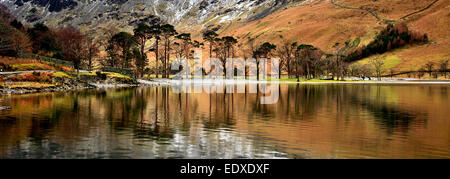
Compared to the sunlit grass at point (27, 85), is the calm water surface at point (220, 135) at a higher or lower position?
lower

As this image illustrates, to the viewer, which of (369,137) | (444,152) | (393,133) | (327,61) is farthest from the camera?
(327,61)

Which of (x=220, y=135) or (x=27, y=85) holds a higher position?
(x=27, y=85)

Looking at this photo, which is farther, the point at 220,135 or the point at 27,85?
the point at 27,85

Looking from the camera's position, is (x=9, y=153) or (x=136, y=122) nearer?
(x=9, y=153)

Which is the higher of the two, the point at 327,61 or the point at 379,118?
the point at 327,61

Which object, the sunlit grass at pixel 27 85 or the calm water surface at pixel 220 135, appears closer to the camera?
the calm water surface at pixel 220 135

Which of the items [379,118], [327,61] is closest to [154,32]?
[327,61]

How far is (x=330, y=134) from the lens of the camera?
1694 cm

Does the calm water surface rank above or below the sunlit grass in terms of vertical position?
below

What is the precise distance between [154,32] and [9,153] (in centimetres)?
9329

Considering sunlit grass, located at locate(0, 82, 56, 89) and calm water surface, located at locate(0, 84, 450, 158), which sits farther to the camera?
sunlit grass, located at locate(0, 82, 56, 89)
